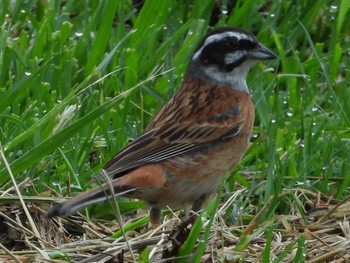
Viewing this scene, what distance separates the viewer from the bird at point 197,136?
6066mm

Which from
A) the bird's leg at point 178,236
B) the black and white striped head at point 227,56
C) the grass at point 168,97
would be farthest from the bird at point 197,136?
the bird's leg at point 178,236

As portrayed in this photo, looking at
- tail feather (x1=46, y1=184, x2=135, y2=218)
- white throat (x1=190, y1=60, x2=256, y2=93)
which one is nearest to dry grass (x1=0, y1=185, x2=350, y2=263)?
tail feather (x1=46, y1=184, x2=135, y2=218)

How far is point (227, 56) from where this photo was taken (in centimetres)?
683

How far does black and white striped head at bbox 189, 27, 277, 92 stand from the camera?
22.3ft

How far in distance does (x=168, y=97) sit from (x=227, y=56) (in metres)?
0.63

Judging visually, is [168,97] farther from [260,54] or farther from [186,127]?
[186,127]

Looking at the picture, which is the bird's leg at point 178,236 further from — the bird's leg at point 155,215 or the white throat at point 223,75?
the white throat at point 223,75

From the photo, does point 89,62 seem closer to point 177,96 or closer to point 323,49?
point 177,96

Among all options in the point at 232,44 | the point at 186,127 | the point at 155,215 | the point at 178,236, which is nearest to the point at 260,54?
the point at 232,44

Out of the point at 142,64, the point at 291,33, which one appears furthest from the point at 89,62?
the point at 291,33

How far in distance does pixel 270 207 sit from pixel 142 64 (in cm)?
171

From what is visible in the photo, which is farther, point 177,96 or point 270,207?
point 177,96

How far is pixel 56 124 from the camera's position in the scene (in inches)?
242

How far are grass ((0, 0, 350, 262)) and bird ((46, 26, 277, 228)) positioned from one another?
0.17 meters
